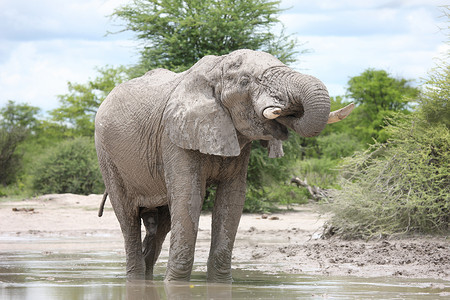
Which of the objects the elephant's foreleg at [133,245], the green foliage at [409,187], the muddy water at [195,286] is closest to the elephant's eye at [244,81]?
the muddy water at [195,286]

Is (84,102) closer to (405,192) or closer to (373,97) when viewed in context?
(373,97)

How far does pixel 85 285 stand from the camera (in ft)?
21.1

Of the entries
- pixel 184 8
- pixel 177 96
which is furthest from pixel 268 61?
pixel 184 8

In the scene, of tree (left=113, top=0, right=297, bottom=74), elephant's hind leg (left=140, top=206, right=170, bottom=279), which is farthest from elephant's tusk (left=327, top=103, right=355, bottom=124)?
tree (left=113, top=0, right=297, bottom=74)

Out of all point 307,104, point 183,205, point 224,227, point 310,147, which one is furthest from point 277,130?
point 310,147

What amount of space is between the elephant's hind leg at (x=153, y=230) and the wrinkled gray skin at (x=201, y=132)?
0.43 metres

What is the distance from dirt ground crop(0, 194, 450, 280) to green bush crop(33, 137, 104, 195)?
405 cm

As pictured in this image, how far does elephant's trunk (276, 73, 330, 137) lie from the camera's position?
5.53 m

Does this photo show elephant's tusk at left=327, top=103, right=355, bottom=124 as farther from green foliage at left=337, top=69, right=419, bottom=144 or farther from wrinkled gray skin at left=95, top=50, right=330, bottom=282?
green foliage at left=337, top=69, right=419, bottom=144

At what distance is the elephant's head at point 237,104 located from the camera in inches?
230

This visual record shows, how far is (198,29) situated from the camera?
20375 mm

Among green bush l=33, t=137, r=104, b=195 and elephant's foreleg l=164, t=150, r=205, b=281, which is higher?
elephant's foreleg l=164, t=150, r=205, b=281

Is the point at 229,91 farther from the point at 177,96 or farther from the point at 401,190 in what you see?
the point at 401,190

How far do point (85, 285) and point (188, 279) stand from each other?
0.95m
